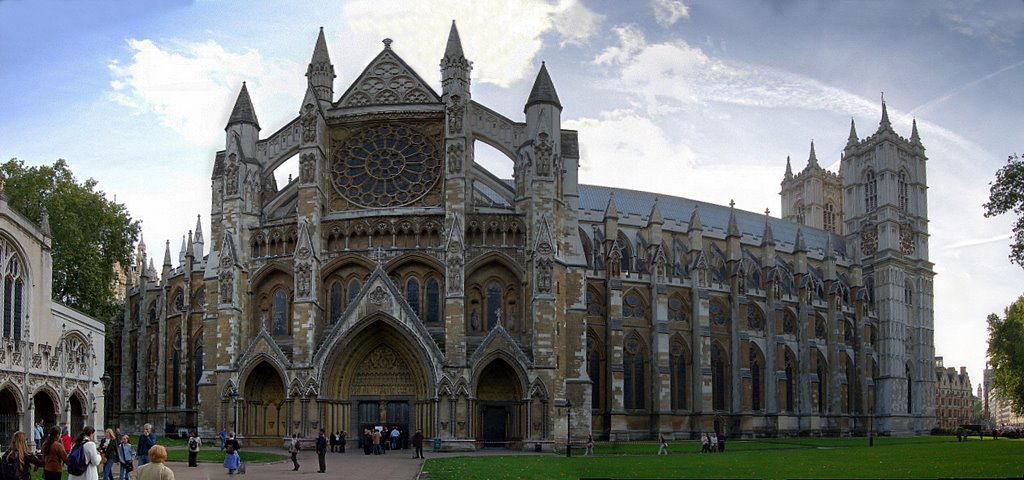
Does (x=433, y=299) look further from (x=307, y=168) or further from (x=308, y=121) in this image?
(x=308, y=121)

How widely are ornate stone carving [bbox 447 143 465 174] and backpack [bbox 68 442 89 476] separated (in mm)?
29100

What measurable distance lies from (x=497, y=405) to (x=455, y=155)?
11166 mm

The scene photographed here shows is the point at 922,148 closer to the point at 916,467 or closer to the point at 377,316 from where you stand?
the point at 377,316

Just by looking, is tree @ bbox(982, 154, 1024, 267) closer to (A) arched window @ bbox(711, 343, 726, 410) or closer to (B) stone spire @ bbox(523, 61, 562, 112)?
(B) stone spire @ bbox(523, 61, 562, 112)

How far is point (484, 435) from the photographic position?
146 ft

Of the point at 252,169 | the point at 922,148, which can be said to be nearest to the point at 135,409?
the point at 252,169

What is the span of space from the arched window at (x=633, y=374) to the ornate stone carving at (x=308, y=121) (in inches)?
1092

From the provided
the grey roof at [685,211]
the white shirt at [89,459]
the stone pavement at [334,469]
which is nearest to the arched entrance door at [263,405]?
the stone pavement at [334,469]

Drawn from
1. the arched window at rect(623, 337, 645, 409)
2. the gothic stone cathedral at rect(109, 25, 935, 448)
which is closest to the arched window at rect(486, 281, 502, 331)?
the gothic stone cathedral at rect(109, 25, 935, 448)

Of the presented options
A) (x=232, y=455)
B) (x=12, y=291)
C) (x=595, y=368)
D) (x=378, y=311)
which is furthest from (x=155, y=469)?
(x=595, y=368)

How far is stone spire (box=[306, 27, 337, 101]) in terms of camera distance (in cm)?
4900

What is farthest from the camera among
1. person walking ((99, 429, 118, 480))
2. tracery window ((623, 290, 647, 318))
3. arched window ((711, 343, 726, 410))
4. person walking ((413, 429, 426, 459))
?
arched window ((711, 343, 726, 410))

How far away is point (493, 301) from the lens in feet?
150

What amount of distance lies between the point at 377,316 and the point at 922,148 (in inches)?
2589
